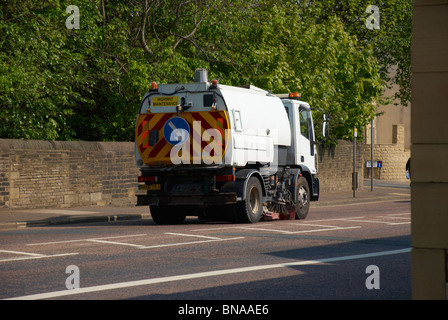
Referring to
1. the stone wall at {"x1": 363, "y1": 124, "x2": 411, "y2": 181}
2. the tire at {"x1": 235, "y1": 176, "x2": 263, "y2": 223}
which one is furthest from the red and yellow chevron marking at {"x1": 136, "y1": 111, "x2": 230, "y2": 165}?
the stone wall at {"x1": 363, "y1": 124, "x2": 411, "y2": 181}

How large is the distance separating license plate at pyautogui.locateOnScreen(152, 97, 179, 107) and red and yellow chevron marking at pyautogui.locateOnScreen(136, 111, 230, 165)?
0.74ft

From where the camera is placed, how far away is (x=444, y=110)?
5.45 meters

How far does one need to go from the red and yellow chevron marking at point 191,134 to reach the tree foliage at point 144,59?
5.60 meters

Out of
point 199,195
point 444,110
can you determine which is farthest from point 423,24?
point 199,195

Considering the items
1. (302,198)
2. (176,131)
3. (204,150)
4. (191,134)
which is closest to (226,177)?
(204,150)

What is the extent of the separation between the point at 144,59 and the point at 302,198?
30.9ft

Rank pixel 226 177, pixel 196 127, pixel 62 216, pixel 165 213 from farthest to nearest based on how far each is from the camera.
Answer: pixel 62 216 < pixel 165 213 < pixel 226 177 < pixel 196 127

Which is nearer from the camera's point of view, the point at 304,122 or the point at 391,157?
the point at 304,122

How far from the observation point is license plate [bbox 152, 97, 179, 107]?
17203 millimetres

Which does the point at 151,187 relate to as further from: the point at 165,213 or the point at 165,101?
the point at 165,101

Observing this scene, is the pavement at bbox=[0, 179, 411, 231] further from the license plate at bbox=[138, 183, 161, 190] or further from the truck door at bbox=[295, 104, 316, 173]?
the truck door at bbox=[295, 104, 316, 173]

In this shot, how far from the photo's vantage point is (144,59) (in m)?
26.7

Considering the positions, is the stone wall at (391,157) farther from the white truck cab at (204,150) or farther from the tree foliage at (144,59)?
the white truck cab at (204,150)
